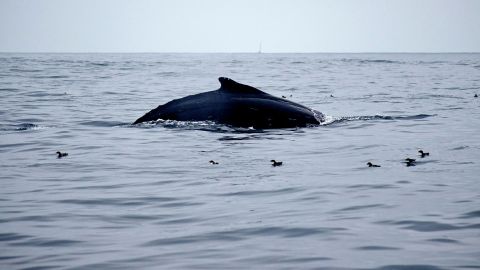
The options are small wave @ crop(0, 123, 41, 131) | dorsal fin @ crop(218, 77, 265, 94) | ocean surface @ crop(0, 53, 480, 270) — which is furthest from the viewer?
small wave @ crop(0, 123, 41, 131)

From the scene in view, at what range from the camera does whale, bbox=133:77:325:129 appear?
13.7 meters

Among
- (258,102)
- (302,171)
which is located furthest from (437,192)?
(258,102)

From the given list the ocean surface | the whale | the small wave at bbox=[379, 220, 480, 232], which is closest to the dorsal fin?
the whale

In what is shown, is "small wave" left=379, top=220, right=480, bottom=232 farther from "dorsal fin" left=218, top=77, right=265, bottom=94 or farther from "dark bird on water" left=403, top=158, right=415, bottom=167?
"dorsal fin" left=218, top=77, right=265, bottom=94

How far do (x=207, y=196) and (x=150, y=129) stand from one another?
7.12 metres

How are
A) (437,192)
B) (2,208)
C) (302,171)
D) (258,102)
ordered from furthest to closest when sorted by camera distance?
(258,102) → (302,171) → (437,192) → (2,208)

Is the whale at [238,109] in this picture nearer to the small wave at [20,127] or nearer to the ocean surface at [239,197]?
the ocean surface at [239,197]

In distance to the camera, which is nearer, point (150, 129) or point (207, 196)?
point (207, 196)

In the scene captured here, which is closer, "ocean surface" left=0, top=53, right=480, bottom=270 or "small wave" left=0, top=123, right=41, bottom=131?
"ocean surface" left=0, top=53, right=480, bottom=270

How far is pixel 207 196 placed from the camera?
305 inches

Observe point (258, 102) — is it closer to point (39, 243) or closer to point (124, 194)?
point (124, 194)

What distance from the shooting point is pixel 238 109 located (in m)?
13.7

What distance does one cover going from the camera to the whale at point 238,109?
13711 mm

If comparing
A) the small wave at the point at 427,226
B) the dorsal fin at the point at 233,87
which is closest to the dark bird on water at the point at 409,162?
the small wave at the point at 427,226
